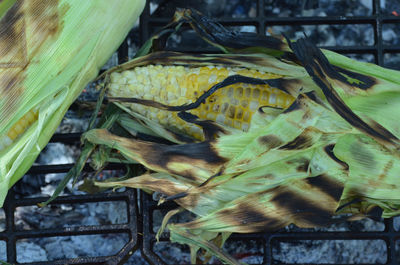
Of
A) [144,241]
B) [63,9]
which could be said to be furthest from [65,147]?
[63,9]

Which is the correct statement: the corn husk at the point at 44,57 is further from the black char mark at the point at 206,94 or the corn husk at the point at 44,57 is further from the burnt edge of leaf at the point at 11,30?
the black char mark at the point at 206,94

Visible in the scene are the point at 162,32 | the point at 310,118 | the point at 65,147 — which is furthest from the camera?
the point at 65,147

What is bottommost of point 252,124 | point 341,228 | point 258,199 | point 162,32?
point 341,228

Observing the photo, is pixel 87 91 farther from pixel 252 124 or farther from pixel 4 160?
pixel 252 124

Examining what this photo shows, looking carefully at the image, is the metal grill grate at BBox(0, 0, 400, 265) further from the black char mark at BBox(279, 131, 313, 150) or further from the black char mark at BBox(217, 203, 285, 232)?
the black char mark at BBox(279, 131, 313, 150)

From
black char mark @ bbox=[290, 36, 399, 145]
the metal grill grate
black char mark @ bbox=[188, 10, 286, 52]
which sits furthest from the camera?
the metal grill grate

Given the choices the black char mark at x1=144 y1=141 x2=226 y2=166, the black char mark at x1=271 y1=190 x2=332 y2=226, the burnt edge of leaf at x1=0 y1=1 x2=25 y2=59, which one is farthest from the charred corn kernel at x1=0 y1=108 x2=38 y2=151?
the black char mark at x1=271 y1=190 x2=332 y2=226

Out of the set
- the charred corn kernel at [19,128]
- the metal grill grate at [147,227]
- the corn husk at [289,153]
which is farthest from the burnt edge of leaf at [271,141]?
the charred corn kernel at [19,128]
